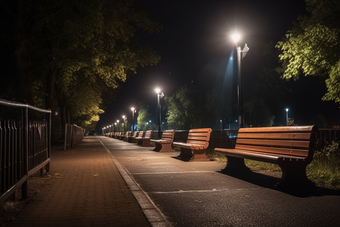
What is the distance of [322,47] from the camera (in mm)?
19344

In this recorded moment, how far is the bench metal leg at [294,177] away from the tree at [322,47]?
14.3 metres

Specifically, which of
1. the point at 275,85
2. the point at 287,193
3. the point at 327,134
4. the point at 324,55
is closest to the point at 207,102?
the point at 275,85

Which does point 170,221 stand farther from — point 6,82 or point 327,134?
point 6,82

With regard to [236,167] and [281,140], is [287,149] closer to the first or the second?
[281,140]

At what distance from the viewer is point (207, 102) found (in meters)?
59.4

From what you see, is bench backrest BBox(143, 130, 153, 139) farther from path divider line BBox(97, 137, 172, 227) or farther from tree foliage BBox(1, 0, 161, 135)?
path divider line BBox(97, 137, 172, 227)

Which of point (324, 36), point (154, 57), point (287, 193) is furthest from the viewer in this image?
point (154, 57)

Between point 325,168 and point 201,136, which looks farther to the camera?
point 201,136

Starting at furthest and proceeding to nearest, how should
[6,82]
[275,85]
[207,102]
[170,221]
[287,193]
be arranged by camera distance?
[207,102] < [275,85] < [6,82] < [287,193] < [170,221]

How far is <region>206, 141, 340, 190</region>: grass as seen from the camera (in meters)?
6.39

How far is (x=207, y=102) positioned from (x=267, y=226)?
183ft

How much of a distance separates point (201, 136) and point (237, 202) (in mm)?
6360

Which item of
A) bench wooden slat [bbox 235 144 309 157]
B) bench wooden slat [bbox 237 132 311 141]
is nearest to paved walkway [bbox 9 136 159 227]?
bench wooden slat [bbox 235 144 309 157]

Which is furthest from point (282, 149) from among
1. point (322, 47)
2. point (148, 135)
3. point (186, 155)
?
point (148, 135)
